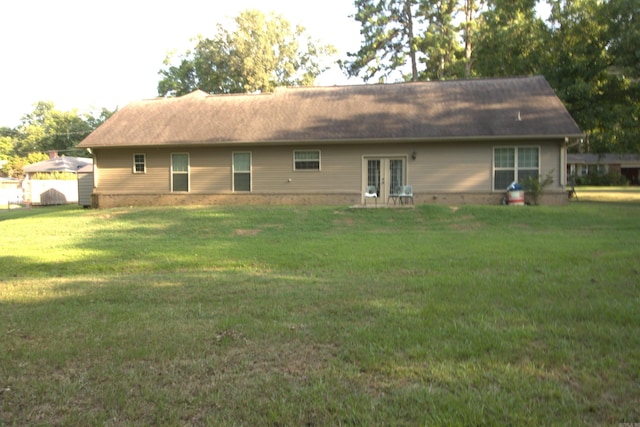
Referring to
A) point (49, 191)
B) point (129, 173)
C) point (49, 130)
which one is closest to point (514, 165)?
point (129, 173)

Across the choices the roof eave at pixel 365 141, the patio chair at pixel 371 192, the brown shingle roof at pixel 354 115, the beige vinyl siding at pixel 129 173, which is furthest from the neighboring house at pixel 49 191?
the patio chair at pixel 371 192

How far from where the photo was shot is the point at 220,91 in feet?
130

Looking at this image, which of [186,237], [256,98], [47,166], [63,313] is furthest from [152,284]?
[47,166]

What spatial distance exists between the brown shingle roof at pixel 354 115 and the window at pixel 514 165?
35.8 inches

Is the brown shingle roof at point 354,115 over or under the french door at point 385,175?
over

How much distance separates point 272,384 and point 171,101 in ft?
73.1

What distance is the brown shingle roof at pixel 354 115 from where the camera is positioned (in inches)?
693

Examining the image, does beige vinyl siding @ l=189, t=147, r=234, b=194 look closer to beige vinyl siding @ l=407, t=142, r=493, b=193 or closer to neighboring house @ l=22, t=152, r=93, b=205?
beige vinyl siding @ l=407, t=142, r=493, b=193

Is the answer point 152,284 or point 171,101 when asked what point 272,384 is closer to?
point 152,284

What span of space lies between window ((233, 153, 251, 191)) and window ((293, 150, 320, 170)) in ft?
6.51

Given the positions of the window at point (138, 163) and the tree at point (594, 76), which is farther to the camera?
the window at point (138, 163)

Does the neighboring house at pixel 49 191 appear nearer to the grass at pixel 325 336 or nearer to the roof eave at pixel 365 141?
the roof eave at pixel 365 141

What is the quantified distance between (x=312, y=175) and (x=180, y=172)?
5698 millimetres

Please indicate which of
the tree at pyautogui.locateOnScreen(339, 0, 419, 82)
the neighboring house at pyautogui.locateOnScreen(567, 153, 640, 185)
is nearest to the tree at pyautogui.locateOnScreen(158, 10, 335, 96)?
the tree at pyautogui.locateOnScreen(339, 0, 419, 82)
